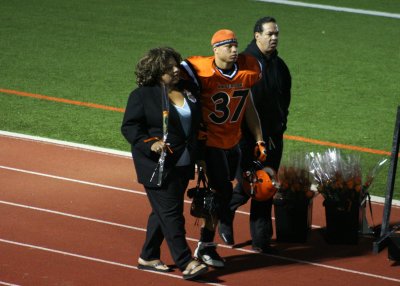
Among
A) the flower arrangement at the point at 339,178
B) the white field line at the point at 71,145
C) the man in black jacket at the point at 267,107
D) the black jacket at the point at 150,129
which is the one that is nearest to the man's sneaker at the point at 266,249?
the man in black jacket at the point at 267,107

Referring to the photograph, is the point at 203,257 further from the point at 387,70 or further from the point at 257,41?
the point at 387,70

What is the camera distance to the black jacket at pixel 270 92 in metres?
9.02

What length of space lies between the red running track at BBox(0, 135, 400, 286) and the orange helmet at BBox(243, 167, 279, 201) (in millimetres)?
579

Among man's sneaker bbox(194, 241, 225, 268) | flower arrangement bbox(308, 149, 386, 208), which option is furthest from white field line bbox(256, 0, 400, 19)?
man's sneaker bbox(194, 241, 225, 268)

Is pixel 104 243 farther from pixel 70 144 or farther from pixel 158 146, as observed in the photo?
pixel 70 144

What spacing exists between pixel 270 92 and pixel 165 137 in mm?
1382

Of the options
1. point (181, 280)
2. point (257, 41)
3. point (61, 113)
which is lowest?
point (181, 280)

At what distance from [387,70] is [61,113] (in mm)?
5681

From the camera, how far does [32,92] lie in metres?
14.7

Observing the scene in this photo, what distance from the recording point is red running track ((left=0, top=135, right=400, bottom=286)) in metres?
8.41

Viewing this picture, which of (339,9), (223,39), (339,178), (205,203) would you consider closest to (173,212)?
(205,203)

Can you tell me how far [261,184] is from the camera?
28.4ft

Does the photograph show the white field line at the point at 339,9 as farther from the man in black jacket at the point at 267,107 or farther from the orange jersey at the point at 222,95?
the orange jersey at the point at 222,95

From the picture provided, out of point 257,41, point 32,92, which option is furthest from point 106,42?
point 257,41
